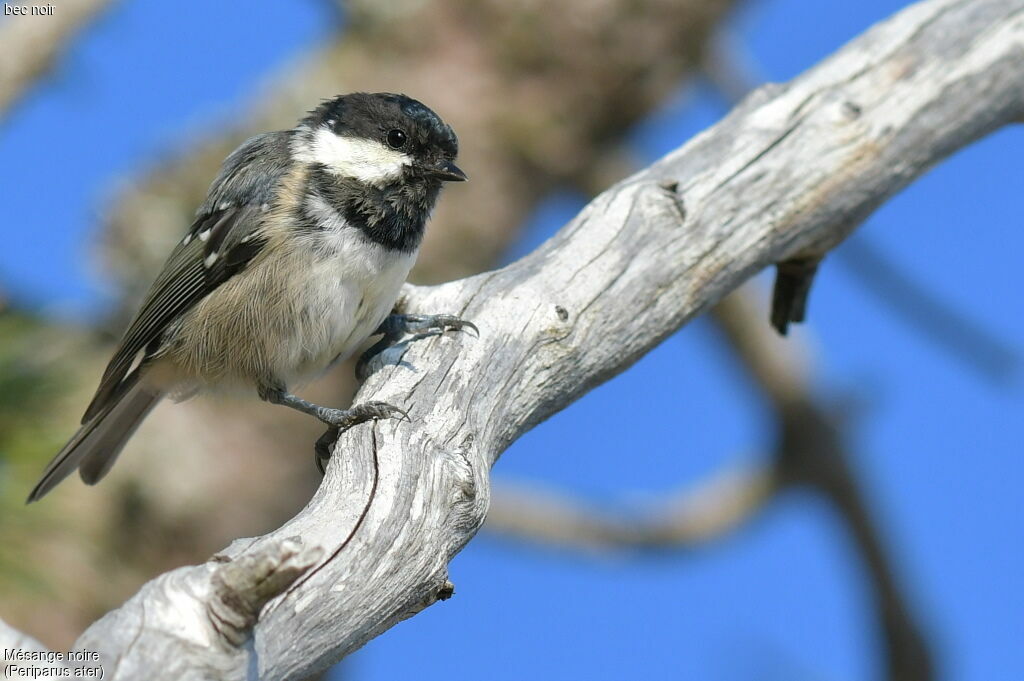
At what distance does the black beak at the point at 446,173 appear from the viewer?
3277 millimetres

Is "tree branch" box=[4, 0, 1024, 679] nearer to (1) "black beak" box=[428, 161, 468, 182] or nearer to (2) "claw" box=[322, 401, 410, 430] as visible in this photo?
(2) "claw" box=[322, 401, 410, 430]

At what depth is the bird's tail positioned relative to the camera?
3.43 m

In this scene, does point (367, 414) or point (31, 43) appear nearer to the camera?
point (367, 414)

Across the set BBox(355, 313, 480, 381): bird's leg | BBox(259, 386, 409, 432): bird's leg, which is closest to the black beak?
BBox(355, 313, 480, 381): bird's leg

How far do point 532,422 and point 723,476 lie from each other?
3383 millimetres

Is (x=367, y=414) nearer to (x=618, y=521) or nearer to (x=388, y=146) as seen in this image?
(x=388, y=146)

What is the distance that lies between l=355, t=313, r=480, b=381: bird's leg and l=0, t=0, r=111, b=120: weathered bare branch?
4.64 ft

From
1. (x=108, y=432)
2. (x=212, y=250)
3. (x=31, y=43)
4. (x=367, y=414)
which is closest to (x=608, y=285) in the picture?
(x=367, y=414)

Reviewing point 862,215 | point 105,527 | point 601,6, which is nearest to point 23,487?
Answer: point 105,527

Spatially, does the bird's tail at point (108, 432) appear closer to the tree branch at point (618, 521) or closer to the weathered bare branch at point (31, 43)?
the weathered bare branch at point (31, 43)

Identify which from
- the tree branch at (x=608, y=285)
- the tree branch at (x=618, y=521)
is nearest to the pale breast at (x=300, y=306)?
the tree branch at (x=608, y=285)

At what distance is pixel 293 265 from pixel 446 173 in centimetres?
54

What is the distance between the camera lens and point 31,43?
137 inches

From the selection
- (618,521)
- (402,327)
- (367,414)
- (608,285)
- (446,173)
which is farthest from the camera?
(618,521)
